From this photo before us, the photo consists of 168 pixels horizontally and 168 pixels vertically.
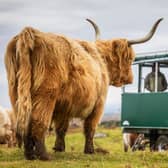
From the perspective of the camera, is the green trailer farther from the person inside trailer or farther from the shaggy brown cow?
the shaggy brown cow

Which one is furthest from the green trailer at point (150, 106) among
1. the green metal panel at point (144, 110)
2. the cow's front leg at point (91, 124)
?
the cow's front leg at point (91, 124)

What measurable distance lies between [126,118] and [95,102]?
789cm

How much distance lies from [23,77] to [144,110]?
981 cm

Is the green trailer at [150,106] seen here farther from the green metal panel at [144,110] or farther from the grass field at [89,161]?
the grass field at [89,161]

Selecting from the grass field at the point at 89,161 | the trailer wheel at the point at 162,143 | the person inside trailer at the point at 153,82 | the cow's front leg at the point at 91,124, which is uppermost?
the person inside trailer at the point at 153,82

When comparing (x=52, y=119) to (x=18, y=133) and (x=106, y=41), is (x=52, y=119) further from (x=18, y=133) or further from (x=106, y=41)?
(x=106, y=41)

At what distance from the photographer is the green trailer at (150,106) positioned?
22.0 metres

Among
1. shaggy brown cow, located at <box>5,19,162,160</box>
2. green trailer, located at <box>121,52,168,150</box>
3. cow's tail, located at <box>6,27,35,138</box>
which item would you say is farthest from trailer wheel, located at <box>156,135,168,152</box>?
cow's tail, located at <box>6,27,35,138</box>

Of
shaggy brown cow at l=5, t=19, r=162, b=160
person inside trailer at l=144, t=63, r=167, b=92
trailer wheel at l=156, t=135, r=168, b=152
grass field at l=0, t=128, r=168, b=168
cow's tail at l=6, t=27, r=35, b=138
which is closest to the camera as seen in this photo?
grass field at l=0, t=128, r=168, b=168

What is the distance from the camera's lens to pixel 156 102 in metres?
22.3

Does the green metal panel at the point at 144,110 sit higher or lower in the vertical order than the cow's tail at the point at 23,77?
lower

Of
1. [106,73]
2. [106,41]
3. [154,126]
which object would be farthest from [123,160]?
[154,126]

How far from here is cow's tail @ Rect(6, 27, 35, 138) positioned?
13156 mm

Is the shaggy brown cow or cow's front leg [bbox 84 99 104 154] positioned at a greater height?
the shaggy brown cow
